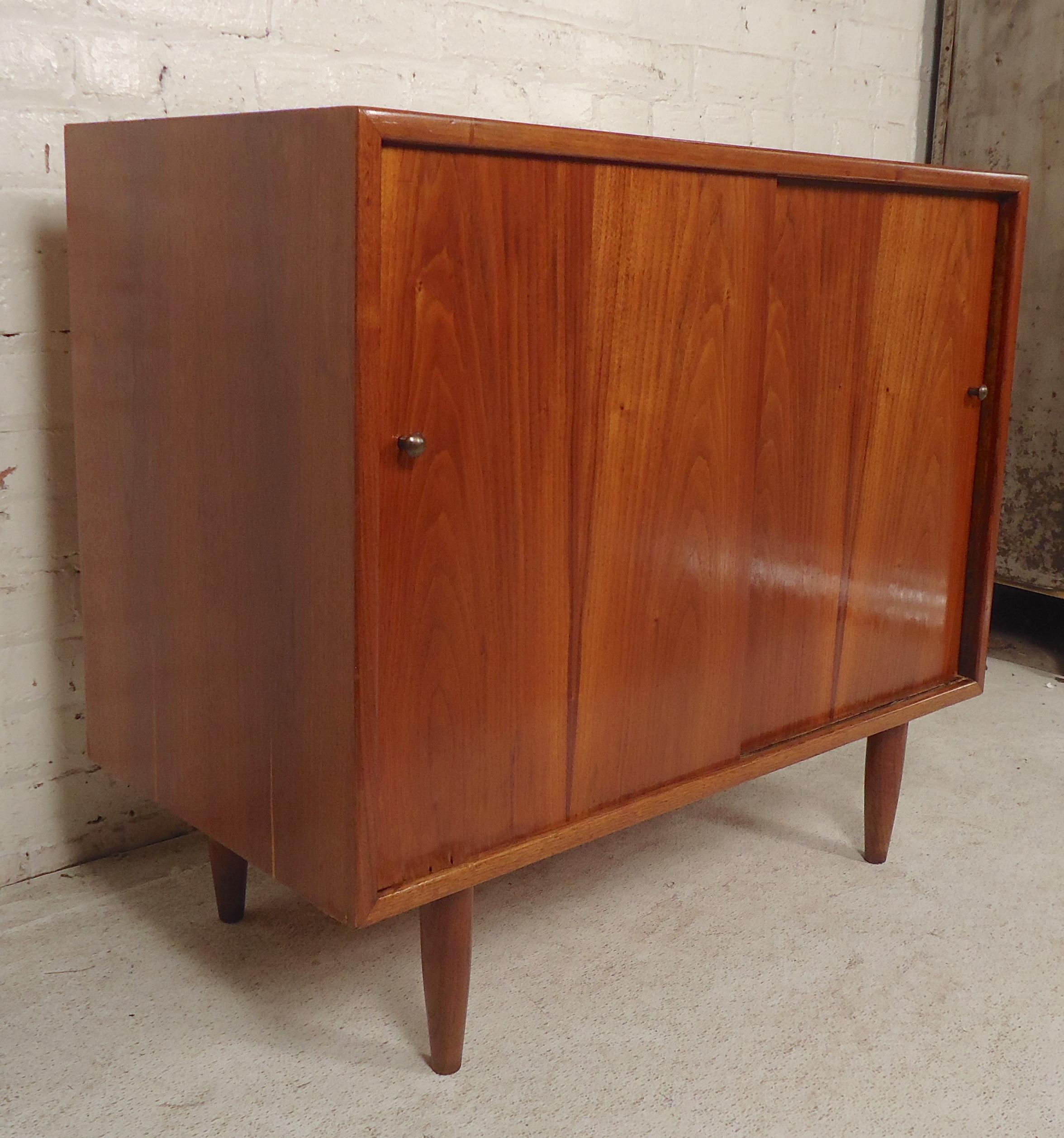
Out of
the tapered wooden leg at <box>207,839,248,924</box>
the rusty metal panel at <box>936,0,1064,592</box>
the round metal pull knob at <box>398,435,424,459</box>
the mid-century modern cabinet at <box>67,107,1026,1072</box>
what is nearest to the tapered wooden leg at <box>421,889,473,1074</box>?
the mid-century modern cabinet at <box>67,107,1026,1072</box>

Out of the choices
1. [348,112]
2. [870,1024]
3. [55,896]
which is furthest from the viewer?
[55,896]

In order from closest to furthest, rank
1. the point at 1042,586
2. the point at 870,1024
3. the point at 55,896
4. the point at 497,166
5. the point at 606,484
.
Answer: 1. the point at 497,166
2. the point at 606,484
3. the point at 870,1024
4. the point at 55,896
5. the point at 1042,586

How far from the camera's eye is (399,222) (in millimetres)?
1021

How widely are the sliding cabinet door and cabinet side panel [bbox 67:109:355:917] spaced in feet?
1.85

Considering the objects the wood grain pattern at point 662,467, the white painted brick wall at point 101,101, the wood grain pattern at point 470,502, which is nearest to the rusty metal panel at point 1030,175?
the white painted brick wall at point 101,101

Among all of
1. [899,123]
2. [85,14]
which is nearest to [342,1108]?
[85,14]

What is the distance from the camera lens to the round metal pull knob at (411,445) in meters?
1.06

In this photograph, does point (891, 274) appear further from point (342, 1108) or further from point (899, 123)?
point (899, 123)

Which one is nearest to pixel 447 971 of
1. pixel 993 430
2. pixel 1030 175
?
pixel 993 430

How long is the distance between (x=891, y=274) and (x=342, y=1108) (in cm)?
114

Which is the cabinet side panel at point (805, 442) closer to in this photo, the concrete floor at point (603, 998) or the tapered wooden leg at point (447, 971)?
the concrete floor at point (603, 998)

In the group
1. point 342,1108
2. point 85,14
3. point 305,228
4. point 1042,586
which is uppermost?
point 85,14

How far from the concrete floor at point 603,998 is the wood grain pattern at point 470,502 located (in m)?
0.30

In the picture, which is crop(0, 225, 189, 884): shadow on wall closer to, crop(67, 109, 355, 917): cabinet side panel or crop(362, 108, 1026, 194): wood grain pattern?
crop(67, 109, 355, 917): cabinet side panel
